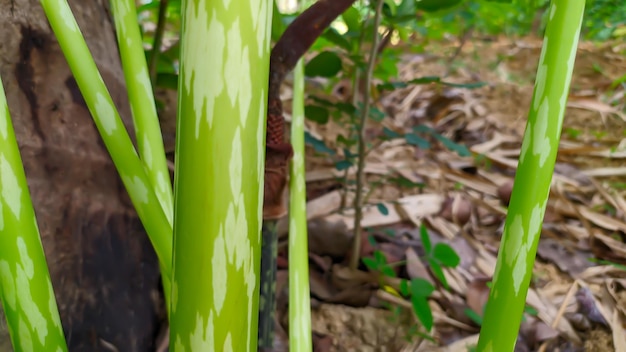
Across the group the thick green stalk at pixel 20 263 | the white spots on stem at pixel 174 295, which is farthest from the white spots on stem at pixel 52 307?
the white spots on stem at pixel 174 295

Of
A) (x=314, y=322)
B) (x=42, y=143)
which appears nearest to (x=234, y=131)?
(x=42, y=143)

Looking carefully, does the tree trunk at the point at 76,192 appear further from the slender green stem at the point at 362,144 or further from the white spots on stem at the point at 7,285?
the slender green stem at the point at 362,144

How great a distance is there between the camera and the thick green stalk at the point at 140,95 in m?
0.31

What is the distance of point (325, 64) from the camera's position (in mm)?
567

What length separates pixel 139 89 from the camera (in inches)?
12.7

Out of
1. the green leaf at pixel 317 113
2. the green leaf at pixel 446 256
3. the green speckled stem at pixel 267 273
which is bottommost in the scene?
the green leaf at pixel 446 256

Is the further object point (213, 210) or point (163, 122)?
point (163, 122)

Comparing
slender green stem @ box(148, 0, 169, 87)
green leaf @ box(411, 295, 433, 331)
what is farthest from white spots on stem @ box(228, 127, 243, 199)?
slender green stem @ box(148, 0, 169, 87)

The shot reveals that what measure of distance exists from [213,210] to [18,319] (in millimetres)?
155

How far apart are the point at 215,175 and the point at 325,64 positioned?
39cm

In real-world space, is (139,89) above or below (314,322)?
above

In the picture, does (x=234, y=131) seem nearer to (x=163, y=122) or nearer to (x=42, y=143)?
(x=42, y=143)

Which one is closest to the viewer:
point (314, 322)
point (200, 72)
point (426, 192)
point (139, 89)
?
point (200, 72)

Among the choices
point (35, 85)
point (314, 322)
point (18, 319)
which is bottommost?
point (314, 322)
